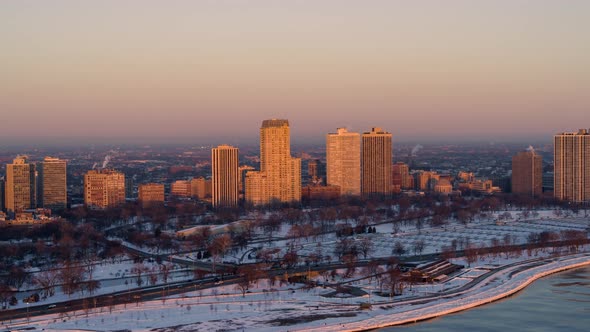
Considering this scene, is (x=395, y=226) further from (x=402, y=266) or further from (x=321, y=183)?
(x=321, y=183)

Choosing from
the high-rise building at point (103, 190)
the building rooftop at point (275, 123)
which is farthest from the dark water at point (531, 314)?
the high-rise building at point (103, 190)

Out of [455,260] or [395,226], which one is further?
[395,226]

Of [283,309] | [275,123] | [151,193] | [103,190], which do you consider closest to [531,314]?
[283,309]

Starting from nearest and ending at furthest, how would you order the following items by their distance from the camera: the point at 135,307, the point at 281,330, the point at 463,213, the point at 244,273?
the point at 281,330 → the point at 135,307 → the point at 244,273 → the point at 463,213

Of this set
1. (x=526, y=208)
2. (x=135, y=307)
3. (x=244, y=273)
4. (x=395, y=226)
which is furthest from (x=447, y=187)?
(x=135, y=307)

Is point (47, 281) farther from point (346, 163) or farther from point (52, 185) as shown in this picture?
point (346, 163)

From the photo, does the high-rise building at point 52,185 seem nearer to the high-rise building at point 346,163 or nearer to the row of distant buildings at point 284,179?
the row of distant buildings at point 284,179
